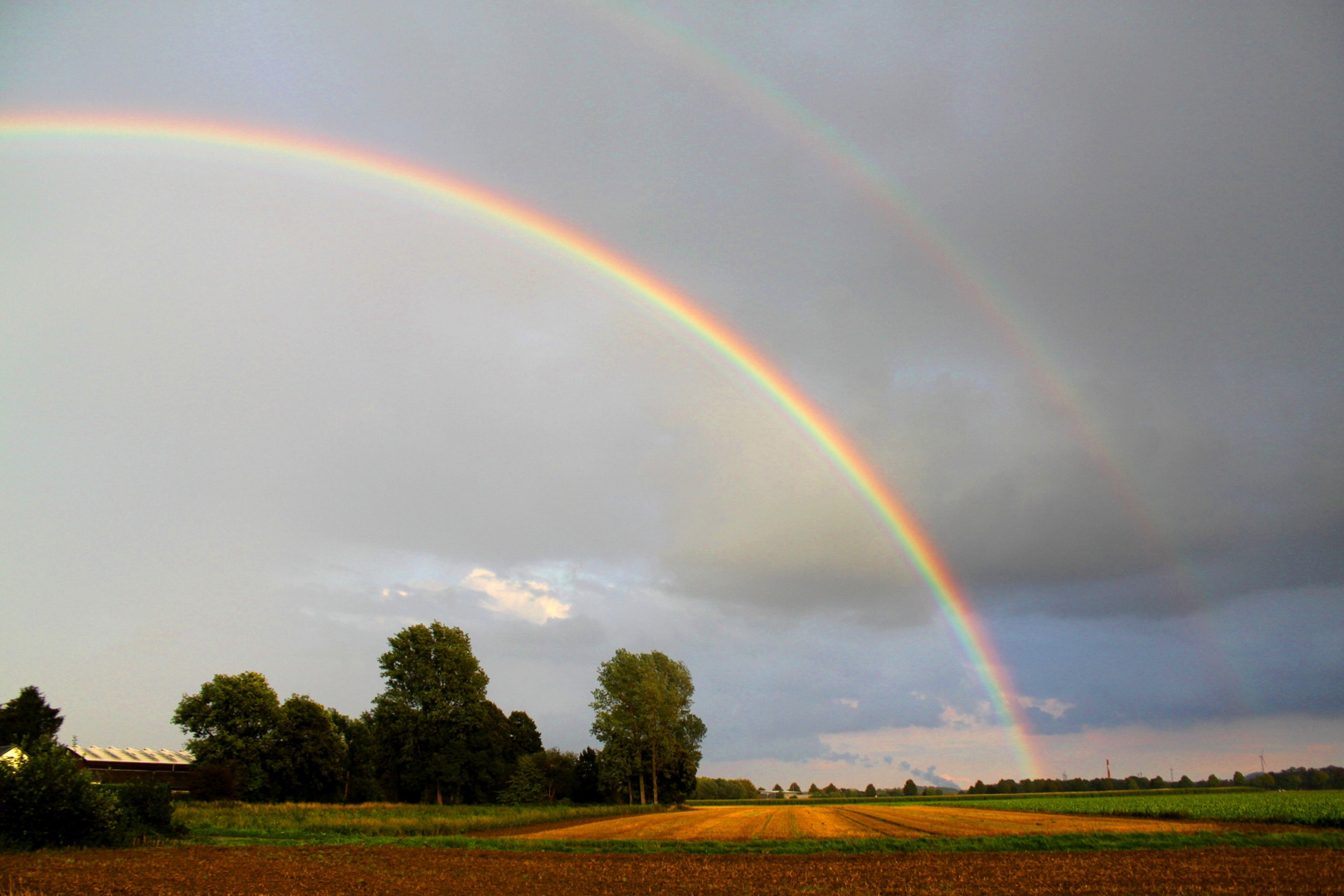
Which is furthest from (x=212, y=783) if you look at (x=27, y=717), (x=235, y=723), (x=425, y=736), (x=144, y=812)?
(x=27, y=717)

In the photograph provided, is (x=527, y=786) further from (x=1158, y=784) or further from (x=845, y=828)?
(x=1158, y=784)

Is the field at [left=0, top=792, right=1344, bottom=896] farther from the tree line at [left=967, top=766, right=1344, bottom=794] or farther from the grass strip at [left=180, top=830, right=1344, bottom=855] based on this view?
the tree line at [left=967, top=766, right=1344, bottom=794]

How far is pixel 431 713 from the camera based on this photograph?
66625mm

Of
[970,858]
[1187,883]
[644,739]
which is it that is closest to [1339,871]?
[1187,883]

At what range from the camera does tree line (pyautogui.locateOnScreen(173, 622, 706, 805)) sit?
6706cm

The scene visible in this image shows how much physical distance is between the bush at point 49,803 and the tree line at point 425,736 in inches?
1380

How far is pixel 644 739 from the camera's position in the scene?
74.0 metres

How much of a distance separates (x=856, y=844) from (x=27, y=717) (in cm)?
9627

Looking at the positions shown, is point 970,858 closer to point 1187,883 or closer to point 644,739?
point 1187,883

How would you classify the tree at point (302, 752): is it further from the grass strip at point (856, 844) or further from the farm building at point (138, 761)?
the grass strip at point (856, 844)

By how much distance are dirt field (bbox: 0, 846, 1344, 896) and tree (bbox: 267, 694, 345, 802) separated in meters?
43.9

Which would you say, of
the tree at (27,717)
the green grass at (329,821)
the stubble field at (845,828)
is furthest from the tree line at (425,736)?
the tree at (27,717)

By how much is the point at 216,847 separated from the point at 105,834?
12.8 ft

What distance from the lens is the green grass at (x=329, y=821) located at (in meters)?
37.2
